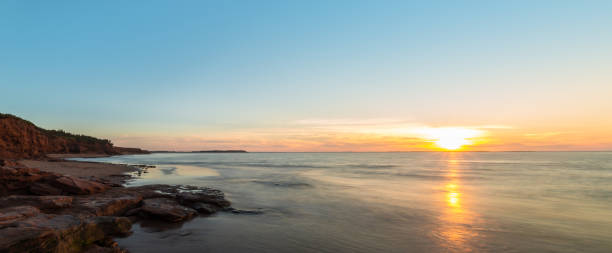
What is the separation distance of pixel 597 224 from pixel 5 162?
32.3 meters

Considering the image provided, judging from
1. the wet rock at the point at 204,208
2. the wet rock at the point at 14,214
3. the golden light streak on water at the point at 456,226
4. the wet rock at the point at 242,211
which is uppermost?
the wet rock at the point at 14,214

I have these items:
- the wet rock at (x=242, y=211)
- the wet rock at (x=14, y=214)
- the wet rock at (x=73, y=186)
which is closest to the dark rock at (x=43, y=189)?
the wet rock at (x=73, y=186)

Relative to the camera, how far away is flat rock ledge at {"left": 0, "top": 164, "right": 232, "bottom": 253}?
716 centimetres

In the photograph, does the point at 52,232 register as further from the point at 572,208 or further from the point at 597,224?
the point at 572,208

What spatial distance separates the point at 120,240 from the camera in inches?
391

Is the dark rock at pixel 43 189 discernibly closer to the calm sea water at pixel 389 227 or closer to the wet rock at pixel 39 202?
the wet rock at pixel 39 202

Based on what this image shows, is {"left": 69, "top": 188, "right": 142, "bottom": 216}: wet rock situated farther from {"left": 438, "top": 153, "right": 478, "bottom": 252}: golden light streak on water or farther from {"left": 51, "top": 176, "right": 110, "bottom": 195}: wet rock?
{"left": 438, "top": 153, "right": 478, "bottom": 252}: golden light streak on water

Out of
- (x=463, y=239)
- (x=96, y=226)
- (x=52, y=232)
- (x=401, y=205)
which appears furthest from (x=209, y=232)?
(x=401, y=205)

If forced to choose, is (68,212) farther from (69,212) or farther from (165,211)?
(165,211)

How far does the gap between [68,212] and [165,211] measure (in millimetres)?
3451

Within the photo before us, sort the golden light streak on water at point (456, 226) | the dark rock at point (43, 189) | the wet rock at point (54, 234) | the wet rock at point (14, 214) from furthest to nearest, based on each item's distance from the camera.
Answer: the dark rock at point (43, 189) < the golden light streak on water at point (456, 226) < the wet rock at point (14, 214) < the wet rock at point (54, 234)

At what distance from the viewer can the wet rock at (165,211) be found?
503 inches

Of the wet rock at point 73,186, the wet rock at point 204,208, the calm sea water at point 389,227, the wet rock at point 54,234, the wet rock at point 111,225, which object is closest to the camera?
the wet rock at point 54,234

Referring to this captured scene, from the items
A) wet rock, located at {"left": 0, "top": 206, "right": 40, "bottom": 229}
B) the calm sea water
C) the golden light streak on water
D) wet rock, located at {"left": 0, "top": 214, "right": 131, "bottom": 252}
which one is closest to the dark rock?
wet rock, located at {"left": 0, "top": 206, "right": 40, "bottom": 229}
